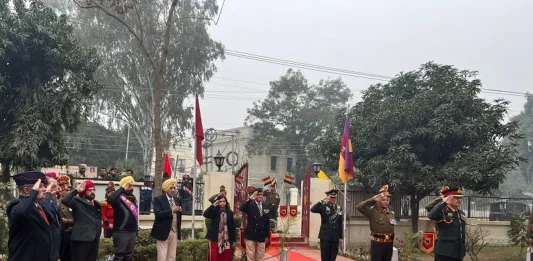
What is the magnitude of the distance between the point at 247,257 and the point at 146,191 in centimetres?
607

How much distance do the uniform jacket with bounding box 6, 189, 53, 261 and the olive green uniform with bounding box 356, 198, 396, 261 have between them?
4.53m

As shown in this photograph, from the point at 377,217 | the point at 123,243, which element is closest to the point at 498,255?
the point at 377,217

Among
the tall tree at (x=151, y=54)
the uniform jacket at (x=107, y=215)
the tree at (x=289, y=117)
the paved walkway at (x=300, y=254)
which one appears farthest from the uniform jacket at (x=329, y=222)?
the tree at (x=289, y=117)

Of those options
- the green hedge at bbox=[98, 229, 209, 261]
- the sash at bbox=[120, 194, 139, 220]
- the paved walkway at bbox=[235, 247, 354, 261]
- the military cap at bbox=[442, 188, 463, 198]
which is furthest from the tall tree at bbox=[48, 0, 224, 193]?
the military cap at bbox=[442, 188, 463, 198]

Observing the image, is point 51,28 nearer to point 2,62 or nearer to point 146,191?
point 2,62

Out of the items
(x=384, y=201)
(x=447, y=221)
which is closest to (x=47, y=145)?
(x=384, y=201)

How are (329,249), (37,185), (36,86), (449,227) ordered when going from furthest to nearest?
(36,86)
(329,249)
(449,227)
(37,185)

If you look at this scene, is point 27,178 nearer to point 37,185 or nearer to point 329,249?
point 37,185

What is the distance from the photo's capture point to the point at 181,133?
30.8 metres

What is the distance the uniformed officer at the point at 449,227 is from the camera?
6.39m

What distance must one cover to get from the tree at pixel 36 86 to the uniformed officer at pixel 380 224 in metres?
7.64

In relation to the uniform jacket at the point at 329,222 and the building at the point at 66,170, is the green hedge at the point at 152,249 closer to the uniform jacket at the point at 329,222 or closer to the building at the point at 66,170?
the building at the point at 66,170

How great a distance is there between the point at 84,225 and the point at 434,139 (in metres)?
10.8

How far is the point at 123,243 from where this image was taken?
7.05m
